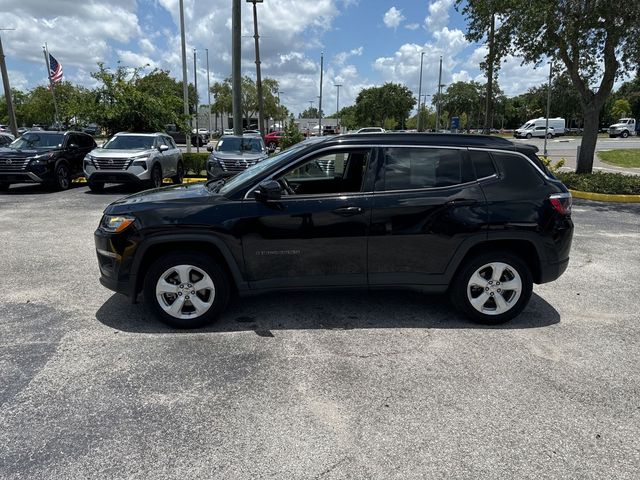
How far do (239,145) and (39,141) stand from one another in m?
5.76

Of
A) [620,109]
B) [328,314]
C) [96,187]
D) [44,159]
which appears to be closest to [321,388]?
[328,314]

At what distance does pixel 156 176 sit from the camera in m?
13.2

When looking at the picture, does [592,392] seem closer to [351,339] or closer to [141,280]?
[351,339]

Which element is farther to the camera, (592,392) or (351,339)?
(351,339)

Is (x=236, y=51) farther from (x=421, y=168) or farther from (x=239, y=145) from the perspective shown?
(x=421, y=168)

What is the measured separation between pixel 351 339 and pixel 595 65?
44.2ft

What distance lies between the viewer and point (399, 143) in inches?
170

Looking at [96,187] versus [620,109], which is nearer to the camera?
[96,187]

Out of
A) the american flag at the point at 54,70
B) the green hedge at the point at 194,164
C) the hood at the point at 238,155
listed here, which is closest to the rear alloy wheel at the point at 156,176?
the hood at the point at 238,155

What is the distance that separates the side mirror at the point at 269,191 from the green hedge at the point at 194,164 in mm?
13284

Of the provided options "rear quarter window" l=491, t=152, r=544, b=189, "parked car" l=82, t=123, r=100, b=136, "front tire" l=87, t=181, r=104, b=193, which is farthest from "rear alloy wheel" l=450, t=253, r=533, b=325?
"parked car" l=82, t=123, r=100, b=136

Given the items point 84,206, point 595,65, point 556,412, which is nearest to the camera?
point 556,412

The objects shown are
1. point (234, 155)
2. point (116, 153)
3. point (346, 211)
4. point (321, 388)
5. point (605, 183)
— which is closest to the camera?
point (321, 388)

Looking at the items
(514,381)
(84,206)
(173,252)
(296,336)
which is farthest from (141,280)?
(84,206)
